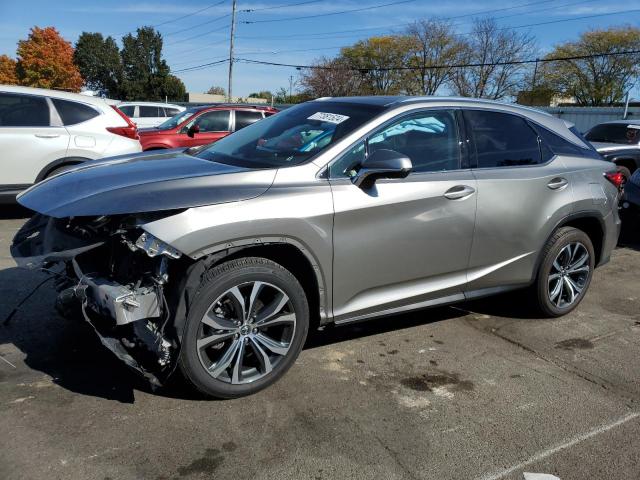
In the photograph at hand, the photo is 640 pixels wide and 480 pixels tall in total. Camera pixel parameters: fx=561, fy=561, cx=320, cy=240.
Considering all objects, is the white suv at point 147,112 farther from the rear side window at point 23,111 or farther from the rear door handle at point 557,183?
the rear door handle at point 557,183

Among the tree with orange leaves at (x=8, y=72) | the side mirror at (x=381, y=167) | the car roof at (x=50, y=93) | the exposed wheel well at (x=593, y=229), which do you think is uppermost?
the tree with orange leaves at (x=8, y=72)

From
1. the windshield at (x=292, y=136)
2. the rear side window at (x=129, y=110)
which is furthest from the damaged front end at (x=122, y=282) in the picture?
the rear side window at (x=129, y=110)

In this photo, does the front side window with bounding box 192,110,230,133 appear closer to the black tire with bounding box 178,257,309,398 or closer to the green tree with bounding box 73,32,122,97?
the black tire with bounding box 178,257,309,398

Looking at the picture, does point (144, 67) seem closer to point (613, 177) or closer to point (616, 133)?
point (616, 133)

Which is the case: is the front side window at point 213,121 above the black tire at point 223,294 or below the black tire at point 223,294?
above

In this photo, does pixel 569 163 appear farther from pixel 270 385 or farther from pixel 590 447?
pixel 270 385

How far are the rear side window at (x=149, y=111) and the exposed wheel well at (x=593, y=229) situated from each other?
748 inches

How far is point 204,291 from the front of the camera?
9.64 feet

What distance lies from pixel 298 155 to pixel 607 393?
2.48 metres

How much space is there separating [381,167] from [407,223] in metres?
0.48

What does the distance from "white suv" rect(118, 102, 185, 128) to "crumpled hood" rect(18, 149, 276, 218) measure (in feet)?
58.5

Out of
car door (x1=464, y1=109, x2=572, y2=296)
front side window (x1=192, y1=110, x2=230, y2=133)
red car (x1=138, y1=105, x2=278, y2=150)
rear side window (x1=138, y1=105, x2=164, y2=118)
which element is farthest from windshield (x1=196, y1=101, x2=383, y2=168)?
rear side window (x1=138, y1=105, x2=164, y2=118)

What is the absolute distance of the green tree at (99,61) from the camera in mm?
72125

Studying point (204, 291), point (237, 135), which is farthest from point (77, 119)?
point (204, 291)
